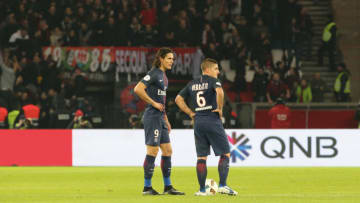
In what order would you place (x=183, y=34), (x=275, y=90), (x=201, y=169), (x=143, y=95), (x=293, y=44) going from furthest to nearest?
(x=293, y=44)
(x=183, y=34)
(x=275, y=90)
(x=143, y=95)
(x=201, y=169)

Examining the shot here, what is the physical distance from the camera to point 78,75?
25594 millimetres

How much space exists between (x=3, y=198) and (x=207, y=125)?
3.28 metres

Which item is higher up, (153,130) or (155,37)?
(155,37)

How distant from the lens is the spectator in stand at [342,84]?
88.4 feet

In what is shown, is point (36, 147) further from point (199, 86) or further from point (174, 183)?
point (199, 86)

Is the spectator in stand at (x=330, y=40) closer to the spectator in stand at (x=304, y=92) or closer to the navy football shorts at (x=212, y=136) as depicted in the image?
the spectator in stand at (x=304, y=92)

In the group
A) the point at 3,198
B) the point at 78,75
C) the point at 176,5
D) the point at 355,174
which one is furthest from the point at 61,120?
the point at 3,198

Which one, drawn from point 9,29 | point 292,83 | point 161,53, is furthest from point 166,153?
point 9,29

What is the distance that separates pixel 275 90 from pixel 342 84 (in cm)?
243

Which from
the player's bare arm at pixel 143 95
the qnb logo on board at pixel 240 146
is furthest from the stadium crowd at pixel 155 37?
the player's bare arm at pixel 143 95

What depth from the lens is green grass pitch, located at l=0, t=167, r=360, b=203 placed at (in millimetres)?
12141

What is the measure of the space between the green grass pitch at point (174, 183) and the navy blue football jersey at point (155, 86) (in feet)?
4.19

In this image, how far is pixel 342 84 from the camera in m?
27.1

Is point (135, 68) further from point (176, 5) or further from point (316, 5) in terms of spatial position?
point (316, 5)
